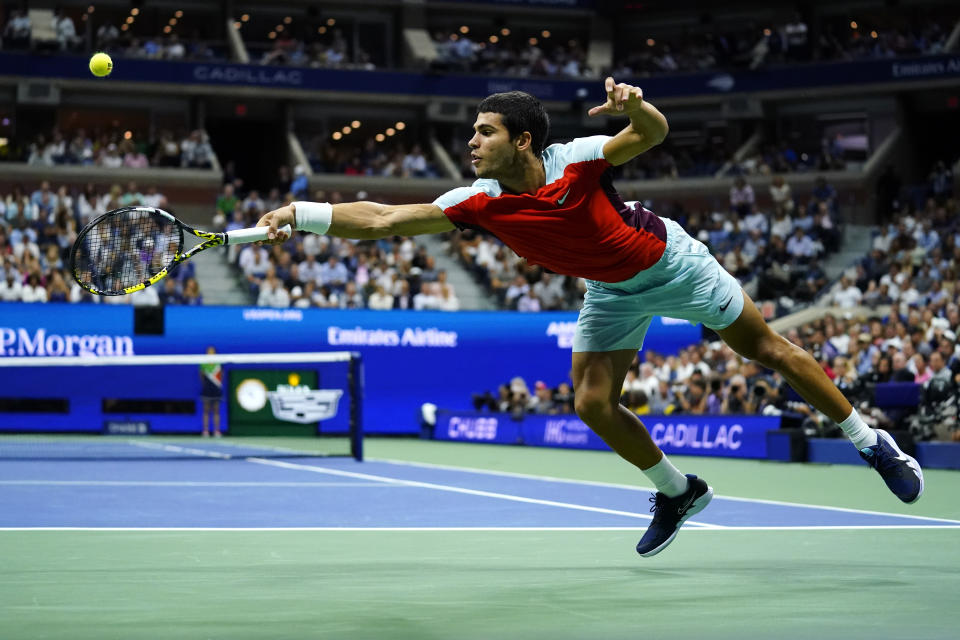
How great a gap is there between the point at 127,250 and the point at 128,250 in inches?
0.6

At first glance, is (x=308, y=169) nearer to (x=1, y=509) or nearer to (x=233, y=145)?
(x=233, y=145)

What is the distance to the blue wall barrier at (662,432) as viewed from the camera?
20.0 meters

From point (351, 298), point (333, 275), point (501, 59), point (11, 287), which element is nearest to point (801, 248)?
point (351, 298)

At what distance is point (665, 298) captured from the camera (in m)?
7.26

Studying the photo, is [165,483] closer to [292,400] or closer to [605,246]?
[605,246]

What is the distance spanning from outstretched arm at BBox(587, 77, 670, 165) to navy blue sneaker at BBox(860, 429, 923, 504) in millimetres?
2246

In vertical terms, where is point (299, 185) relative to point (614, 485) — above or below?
above

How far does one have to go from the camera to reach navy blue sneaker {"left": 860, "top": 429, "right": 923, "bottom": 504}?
23.7ft

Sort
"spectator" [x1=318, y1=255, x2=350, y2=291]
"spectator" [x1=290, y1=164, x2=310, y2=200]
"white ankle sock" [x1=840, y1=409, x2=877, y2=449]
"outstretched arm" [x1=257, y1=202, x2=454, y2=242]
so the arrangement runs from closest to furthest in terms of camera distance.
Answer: "outstretched arm" [x1=257, y1=202, x2=454, y2=242]
"white ankle sock" [x1=840, y1=409, x2=877, y2=449]
"spectator" [x1=318, y1=255, x2=350, y2=291]
"spectator" [x1=290, y1=164, x2=310, y2=200]

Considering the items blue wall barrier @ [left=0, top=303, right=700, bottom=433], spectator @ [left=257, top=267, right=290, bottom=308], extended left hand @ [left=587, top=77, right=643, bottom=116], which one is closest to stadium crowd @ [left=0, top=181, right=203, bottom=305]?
blue wall barrier @ [left=0, top=303, right=700, bottom=433]

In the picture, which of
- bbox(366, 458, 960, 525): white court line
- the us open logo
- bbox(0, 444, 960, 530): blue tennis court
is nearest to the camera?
bbox(0, 444, 960, 530): blue tennis court

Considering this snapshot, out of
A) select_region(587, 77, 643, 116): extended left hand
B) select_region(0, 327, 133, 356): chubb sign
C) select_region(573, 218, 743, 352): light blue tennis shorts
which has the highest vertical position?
select_region(587, 77, 643, 116): extended left hand

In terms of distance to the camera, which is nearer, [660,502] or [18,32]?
[660,502]

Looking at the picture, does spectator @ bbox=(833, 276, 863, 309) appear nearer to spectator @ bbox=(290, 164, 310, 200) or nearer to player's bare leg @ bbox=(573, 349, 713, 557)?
spectator @ bbox=(290, 164, 310, 200)
